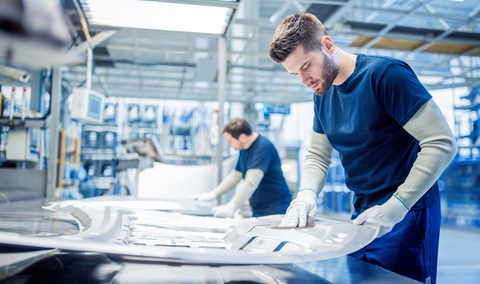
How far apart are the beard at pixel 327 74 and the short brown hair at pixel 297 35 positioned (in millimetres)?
55

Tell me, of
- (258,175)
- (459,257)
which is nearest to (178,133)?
(459,257)

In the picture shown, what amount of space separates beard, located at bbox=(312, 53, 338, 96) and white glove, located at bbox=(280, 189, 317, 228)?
386 millimetres

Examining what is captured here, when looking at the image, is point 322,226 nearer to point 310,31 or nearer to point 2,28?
point 310,31

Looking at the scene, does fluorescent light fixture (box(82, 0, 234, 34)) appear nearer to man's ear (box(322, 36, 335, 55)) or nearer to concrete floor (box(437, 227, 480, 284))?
man's ear (box(322, 36, 335, 55))

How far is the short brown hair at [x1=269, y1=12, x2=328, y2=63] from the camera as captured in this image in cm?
107

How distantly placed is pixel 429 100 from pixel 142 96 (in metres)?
9.03

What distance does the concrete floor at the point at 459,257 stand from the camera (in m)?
3.27

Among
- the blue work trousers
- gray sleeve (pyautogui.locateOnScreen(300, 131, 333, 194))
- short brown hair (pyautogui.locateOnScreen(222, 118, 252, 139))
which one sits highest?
short brown hair (pyautogui.locateOnScreen(222, 118, 252, 139))

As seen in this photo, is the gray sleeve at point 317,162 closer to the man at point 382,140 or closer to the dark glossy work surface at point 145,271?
the man at point 382,140

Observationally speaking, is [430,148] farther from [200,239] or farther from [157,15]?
[157,15]

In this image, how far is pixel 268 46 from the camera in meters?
5.90

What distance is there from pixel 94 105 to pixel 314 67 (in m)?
2.67

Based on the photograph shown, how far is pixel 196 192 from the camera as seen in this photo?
3.28 m

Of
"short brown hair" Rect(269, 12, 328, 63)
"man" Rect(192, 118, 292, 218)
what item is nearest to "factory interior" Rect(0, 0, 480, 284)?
"man" Rect(192, 118, 292, 218)
